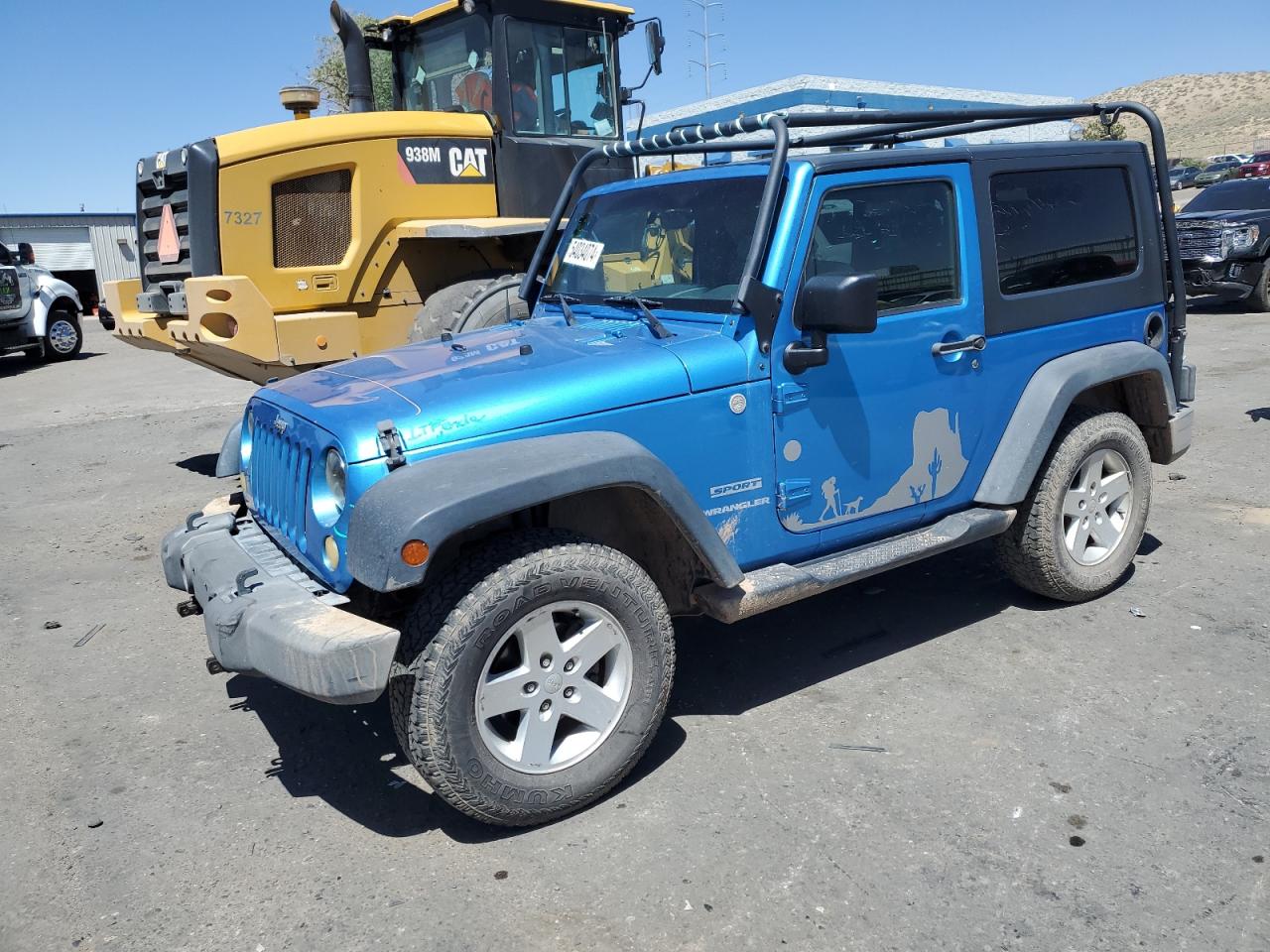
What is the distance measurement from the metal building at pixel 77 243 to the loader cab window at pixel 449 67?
75.7 ft

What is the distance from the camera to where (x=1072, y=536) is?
15.3 ft

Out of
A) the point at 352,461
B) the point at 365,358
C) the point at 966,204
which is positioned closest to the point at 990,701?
the point at 966,204

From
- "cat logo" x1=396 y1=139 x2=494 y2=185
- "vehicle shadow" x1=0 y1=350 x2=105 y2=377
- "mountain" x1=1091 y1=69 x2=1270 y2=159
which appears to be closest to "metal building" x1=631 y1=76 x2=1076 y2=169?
"vehicle shadow" x1=0 y1=350 x2=105 y2=377

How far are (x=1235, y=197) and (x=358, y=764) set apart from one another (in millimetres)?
15172

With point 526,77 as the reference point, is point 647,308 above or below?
below

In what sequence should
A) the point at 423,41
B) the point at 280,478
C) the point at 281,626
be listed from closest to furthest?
1. the point at 281,626
2. the point at 280,478
3. the point at 423,41

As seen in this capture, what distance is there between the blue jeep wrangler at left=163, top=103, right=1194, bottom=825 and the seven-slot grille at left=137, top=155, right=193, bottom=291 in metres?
3.75

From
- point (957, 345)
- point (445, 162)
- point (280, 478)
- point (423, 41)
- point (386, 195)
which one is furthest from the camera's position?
point (423, 41)

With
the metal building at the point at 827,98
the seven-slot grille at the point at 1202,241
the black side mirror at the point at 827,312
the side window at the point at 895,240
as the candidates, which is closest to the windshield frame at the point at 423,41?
the side window at the point at 895,240

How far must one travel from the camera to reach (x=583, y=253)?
4555mm

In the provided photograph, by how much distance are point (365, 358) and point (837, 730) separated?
236cm

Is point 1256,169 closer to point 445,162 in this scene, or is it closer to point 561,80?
point 561,80

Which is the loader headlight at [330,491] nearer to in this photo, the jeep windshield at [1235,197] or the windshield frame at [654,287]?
the windshield frame at [654,287]

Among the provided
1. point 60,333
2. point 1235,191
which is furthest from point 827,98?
point 60,333
